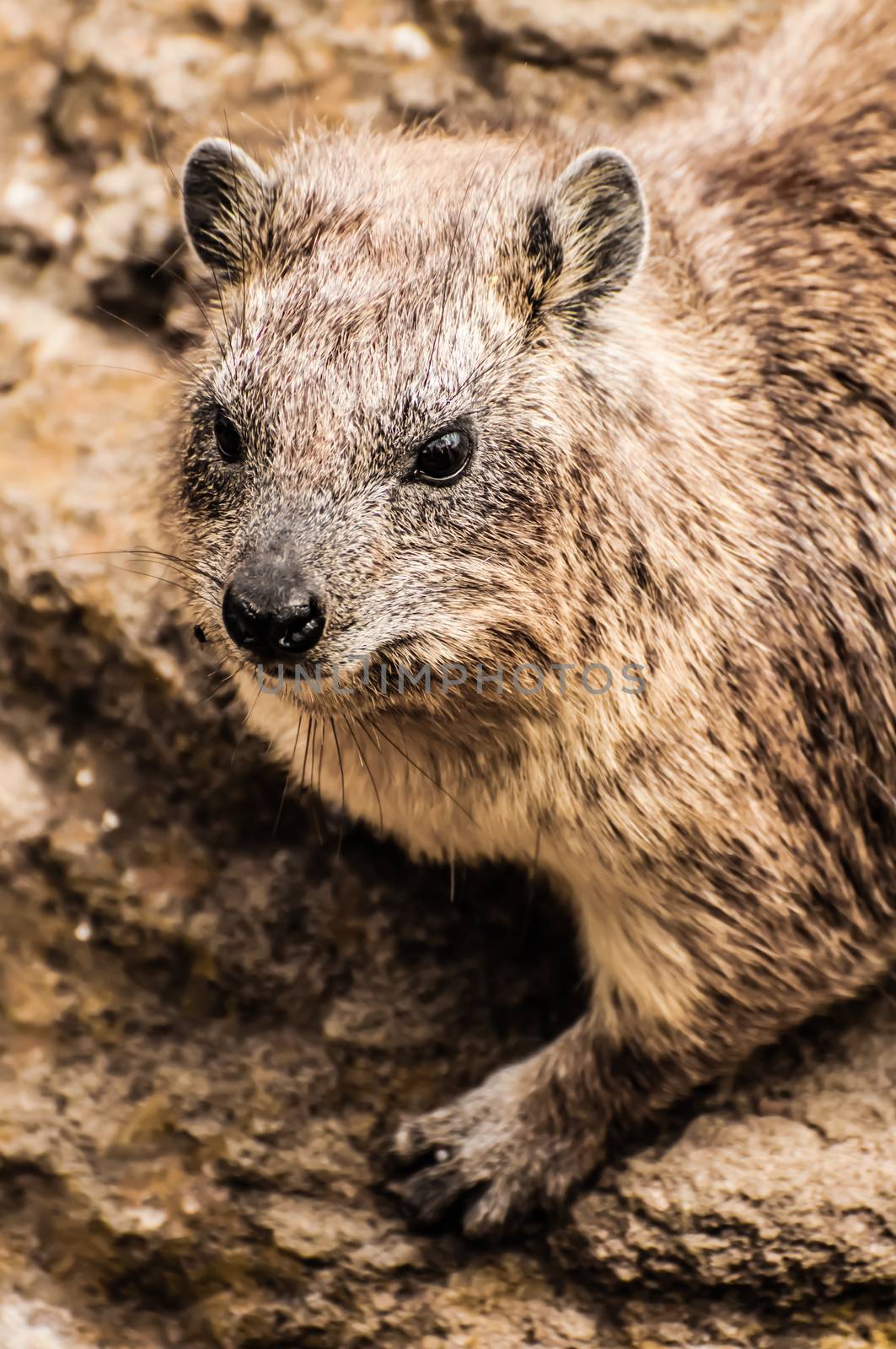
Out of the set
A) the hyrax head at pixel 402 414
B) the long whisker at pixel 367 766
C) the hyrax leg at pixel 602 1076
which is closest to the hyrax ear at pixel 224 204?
the hyrax head at pixel 402 414

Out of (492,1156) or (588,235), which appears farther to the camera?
(492,1156)

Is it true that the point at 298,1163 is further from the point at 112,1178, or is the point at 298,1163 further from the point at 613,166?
the point at 613,166

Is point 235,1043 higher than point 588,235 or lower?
lower

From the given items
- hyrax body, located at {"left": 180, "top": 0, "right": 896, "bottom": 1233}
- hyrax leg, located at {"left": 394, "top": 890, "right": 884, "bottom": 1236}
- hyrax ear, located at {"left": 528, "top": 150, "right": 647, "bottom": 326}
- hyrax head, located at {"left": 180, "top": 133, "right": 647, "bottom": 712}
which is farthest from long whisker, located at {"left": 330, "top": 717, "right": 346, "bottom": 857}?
hyrax ear, located at {"left": 528, "top": 150, "right": 647, "bottom": 326}

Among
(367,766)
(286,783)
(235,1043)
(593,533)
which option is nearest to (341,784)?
(367,766)

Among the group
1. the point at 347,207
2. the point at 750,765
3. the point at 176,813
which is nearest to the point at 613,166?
the point at 347,207

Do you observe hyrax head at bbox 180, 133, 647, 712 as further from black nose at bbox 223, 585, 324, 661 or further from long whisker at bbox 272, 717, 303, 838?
long whisker at bbox 272, 717, 303, 838

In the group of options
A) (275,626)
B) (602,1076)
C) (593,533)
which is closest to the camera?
(275,626)

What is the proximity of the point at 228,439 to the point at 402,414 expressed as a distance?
0.43m

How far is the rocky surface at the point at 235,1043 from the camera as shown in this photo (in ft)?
13.5

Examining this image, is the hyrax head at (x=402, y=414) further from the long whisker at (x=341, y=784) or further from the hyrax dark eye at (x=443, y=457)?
the long whisker at (x=341, y=784)

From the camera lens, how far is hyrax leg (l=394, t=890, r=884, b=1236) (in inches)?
161

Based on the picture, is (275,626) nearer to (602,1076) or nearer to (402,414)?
(402,414)

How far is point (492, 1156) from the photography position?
432 cm
